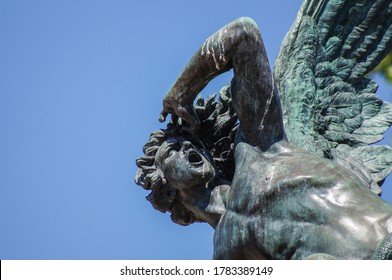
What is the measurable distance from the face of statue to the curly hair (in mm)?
103

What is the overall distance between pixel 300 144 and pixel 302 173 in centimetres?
88

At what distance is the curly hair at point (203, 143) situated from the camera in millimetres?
12797

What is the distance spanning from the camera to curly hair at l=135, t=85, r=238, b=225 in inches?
504

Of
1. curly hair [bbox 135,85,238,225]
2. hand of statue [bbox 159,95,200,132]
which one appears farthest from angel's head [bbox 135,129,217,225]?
hand of statue [bbox 159,95,200,132]

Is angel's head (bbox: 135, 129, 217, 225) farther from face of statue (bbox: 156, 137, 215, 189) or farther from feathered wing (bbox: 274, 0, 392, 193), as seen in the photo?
feathered wing (bbox: 274, 0, 392, 193)

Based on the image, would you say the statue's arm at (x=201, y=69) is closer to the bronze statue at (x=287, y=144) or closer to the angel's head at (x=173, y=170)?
the bronze statue at (x=287, y=144)

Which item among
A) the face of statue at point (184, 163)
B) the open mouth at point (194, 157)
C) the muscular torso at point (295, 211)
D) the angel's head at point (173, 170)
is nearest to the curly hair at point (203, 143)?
the angel's head at point (173, 170)

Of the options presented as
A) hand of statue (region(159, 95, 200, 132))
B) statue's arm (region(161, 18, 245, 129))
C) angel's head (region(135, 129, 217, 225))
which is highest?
statue's arm (region(161, 18, 245, 129))

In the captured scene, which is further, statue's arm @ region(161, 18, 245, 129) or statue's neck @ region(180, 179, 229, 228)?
statue's neck @ region(180, 179, 229, 228)

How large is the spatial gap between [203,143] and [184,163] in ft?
1.38

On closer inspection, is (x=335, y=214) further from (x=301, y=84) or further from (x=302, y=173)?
(x=301, y=84)

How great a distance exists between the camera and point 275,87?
40.3 feet

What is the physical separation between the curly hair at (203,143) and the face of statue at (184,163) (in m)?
0.10
